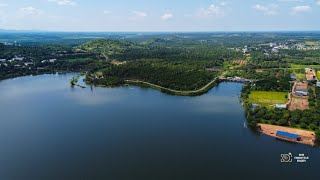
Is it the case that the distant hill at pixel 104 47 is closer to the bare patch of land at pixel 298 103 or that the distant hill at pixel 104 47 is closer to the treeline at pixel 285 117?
the bare patch of land at pixel 298 103

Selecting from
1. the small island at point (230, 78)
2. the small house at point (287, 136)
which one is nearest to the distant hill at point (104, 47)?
the small island at point (230, 78)

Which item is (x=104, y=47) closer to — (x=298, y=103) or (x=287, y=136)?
(x=298, y=103)

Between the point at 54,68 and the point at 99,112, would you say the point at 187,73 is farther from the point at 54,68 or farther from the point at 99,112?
the point at 54,68

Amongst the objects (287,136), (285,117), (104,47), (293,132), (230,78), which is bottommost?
(293,132)

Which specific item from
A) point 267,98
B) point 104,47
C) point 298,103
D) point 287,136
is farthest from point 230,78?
point 104,47

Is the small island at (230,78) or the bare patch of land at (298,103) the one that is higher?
the small island at (230,78)

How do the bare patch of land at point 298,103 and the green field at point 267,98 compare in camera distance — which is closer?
the bare patch of land at point 298,103

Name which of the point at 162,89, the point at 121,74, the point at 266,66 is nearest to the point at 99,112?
the point at 162,89

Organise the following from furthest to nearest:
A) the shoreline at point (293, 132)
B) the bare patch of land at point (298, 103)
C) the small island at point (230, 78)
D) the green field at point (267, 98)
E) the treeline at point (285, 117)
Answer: the green field at point (267, 98) → the bare patch of land at point (298, 103) → the small island at point (230, 78) → the treeline at point (285, 117) → the shoreline at point (293, 132)

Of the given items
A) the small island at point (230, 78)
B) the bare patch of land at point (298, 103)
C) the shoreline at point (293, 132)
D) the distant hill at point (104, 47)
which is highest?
the distant hill at point (104, 47)
